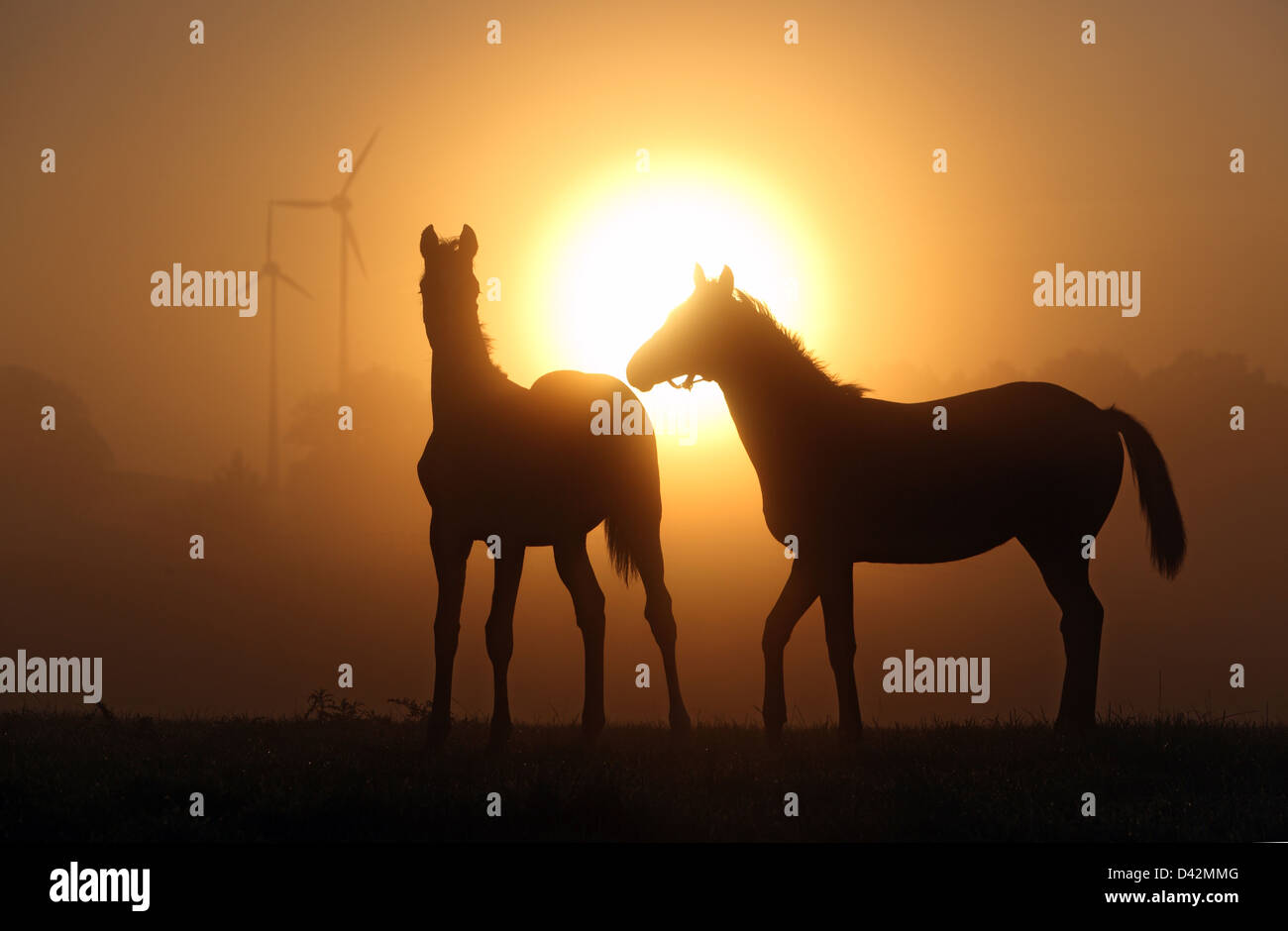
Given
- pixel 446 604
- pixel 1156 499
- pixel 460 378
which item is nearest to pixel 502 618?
pixel 446 604

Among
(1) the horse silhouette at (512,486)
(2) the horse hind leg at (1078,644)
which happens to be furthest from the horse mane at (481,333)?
(2) the horse hind leg at (1078,644)

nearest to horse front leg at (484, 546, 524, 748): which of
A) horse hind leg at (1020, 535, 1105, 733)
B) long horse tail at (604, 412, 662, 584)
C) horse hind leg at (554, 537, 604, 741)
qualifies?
horse hind leg at (554, 537, 604, 741)

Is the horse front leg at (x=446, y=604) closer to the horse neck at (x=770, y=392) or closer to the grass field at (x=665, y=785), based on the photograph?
the grass field at (x=665, y=785)

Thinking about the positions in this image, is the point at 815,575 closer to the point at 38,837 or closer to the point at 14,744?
the point at 38,837

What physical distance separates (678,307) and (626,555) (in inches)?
86.8

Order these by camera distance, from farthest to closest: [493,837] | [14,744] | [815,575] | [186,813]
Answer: [14,744] < [815,575] < [186,813] < [493,837]

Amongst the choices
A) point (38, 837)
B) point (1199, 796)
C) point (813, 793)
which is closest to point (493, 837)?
point (813, 793)

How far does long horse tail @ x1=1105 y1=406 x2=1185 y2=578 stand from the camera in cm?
1031

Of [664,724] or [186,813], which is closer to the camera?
[186,813]

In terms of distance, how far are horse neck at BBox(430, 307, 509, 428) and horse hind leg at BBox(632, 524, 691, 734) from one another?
1808 millimetres

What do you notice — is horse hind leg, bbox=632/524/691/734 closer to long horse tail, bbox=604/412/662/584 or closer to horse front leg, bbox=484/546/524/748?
long horse tail, bbox=604/412/662/584

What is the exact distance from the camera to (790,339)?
983 cm

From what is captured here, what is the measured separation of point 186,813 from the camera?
7688 millimetres

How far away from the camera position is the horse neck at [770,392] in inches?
379
